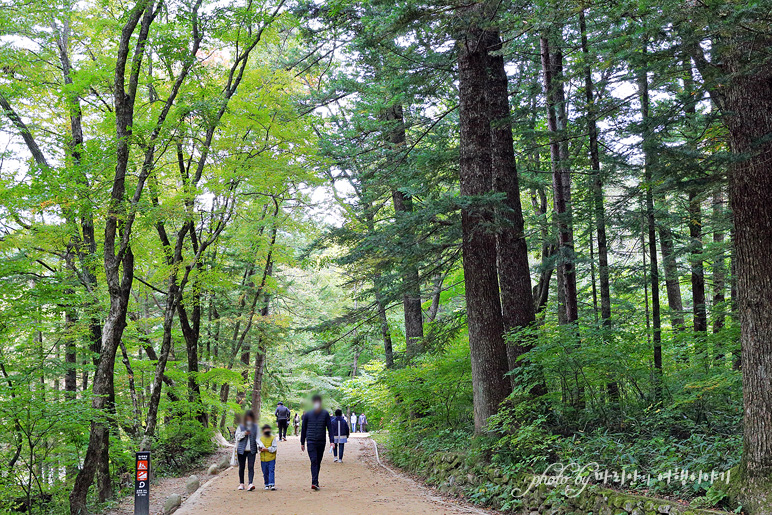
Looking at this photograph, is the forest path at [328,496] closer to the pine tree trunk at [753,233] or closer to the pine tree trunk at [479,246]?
the pine tree trunk at [479,246]

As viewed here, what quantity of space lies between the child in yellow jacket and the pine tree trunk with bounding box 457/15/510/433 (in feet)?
12.4

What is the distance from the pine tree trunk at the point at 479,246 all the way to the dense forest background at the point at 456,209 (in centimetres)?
4

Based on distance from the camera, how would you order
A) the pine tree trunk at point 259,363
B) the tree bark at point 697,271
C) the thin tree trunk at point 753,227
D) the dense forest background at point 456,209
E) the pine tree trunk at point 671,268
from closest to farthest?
the thin tree trunk at point 753,227 → the dense forest background at point 456,209 → the tree bark at point 697,271 → the pine tree trunk at point 671,268 → the pine tree trunk at point 259,363

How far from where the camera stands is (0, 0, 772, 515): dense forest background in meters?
5.97

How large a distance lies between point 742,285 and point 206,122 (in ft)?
33.2

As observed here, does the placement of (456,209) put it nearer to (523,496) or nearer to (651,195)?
(651,195)

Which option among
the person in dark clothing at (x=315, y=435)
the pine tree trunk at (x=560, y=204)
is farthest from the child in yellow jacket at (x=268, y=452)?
the pine tree trunk at (x=560, y=204)

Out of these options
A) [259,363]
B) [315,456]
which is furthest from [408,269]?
[259,363]

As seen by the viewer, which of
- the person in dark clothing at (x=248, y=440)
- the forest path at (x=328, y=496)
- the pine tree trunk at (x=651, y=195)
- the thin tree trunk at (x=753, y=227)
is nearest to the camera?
the thin tree trunk at (x=753, y=227)

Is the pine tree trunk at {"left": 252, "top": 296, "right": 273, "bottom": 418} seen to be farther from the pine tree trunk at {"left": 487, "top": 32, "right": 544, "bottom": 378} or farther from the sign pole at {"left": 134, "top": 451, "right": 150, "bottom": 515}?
the sign pole at {"left": 134, "top": 451, "right": 150, "bottom": 515}

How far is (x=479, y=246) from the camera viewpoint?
367 inches

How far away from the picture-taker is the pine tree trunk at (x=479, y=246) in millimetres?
9047

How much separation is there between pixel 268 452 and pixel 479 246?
551 centimetres

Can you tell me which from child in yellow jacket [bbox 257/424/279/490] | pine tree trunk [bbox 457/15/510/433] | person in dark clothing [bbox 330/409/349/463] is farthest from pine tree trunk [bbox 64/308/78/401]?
pine tree trunk [bbox 457/15/510/433]
